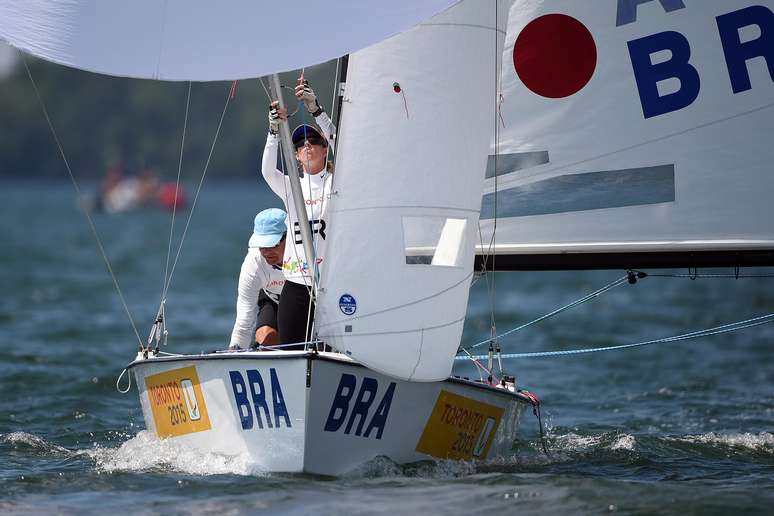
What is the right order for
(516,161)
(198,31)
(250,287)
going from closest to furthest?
(198,31), (250,287), (516,161)

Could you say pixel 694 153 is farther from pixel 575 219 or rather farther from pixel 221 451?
pixel 221 451

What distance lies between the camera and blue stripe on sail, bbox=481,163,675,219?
7730 millimetres

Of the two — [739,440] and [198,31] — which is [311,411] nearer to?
[198,31]

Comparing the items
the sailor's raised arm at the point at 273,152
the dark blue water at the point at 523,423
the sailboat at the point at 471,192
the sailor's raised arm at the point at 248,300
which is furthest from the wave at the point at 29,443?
the sailor's raised arm at the point at 273,152

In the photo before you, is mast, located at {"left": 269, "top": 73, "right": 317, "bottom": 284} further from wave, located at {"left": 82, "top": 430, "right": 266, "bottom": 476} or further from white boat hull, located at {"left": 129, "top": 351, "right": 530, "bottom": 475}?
wave, located at {"left": 82, "top": 430, "right": 266, "bottom": 476}

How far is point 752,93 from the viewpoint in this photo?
7.68 meters

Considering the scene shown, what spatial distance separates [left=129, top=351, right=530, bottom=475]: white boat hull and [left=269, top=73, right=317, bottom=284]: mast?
0.53 metres

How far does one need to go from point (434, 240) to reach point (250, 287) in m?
1.44

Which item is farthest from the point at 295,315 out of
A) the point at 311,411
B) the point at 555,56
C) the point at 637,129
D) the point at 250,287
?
the point at 637,129

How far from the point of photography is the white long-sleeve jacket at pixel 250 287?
7562 millimetres

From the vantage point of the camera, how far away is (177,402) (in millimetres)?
7113

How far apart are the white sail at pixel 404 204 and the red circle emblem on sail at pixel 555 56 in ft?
3.56

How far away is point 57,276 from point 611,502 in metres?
21.5

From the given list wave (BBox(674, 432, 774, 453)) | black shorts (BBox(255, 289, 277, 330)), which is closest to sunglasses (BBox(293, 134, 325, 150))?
black shorts (BBox(255, 289, 277, 330))
